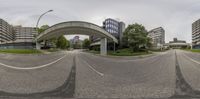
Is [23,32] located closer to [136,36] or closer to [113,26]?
[113,26]

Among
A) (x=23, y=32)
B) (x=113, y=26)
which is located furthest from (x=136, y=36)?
(x=23, y=32)

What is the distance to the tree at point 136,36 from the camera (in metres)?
50.6

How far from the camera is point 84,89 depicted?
623cm

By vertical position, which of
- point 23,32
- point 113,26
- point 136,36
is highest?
point 23,32

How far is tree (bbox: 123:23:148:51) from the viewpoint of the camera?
50594 mm

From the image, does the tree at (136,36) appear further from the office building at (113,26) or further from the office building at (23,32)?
the office building at (23,32)

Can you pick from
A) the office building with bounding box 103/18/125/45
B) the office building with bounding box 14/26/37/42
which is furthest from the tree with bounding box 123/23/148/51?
the office building with bounding box 14/26/37/42

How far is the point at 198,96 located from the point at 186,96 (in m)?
0.37

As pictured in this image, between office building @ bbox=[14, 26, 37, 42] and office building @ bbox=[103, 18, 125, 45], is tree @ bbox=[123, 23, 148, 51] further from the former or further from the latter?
office building @ bbox=[14, 26, 37, 42]

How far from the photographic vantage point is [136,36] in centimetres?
5069

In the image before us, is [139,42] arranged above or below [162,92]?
above

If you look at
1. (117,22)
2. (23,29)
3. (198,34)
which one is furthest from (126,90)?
(23,29)

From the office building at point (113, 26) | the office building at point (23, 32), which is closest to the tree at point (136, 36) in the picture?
the office building at point (113, 26)

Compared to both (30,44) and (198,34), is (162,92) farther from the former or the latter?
(198,34)
